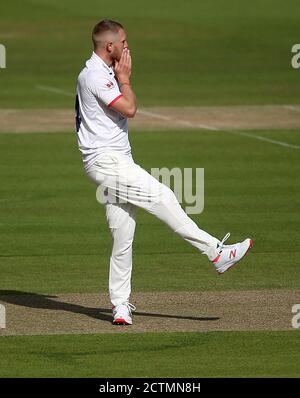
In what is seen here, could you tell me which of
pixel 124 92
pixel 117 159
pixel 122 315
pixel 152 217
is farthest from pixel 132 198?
pixel 152 217

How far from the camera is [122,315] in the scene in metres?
11.4

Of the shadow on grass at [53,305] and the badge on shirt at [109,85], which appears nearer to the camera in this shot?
the badge on shirt at [109,85]

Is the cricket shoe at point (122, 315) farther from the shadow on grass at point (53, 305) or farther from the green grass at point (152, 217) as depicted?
the green grass at point (152, 217)

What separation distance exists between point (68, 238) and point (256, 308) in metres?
4.50

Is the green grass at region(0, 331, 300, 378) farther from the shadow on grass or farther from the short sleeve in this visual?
the short sleeve

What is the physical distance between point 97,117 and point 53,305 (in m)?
2.04

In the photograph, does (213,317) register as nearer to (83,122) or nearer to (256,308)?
(256,308)

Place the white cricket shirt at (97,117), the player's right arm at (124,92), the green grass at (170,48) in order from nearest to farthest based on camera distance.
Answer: the player's right arm at (124,92), the white cricket shirt at (97,117), the green grass at (170,48)

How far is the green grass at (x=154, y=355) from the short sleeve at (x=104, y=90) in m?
2.07

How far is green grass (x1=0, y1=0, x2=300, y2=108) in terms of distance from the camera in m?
30.7

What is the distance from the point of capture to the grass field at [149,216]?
34.4 feet

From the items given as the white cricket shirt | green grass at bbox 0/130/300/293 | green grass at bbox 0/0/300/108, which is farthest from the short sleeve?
green grass at bbox 0/0/300/108

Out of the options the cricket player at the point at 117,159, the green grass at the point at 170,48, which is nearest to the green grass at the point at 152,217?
the cricket player at the point at 117,159

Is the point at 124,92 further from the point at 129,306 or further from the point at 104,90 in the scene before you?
the point at 129,306
